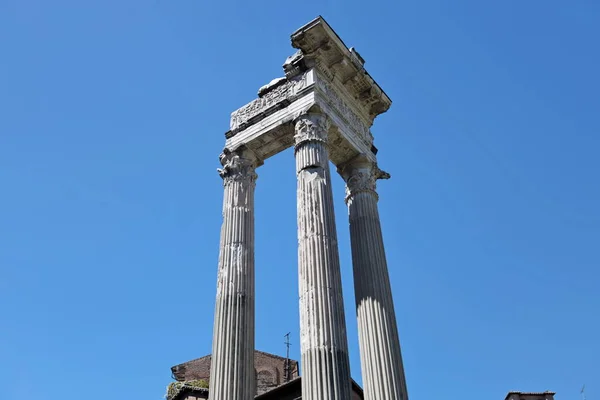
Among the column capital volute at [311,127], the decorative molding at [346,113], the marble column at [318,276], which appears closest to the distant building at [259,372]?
the decorative molding at [346,113]

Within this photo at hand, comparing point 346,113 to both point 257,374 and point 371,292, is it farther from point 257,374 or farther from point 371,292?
point 257,374

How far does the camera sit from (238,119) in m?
20.5

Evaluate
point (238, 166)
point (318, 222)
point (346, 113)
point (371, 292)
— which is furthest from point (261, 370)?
point (318, 222)

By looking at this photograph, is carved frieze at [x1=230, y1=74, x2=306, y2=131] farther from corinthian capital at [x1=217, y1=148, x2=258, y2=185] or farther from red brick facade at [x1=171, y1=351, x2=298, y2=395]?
red brick facade at [x1=171, y1=351, x2=298, y2=395]

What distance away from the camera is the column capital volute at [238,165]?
63.5ft

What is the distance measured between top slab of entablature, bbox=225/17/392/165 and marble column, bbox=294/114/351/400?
85 centimetres

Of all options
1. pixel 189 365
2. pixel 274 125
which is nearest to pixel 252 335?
pixel 274 125

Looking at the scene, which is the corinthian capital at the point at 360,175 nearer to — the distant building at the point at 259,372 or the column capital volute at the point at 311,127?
the column capital volute at the point at 311,127

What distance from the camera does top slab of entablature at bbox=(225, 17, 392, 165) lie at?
18.9 metres

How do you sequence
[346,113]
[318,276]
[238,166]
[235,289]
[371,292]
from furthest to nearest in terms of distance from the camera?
[346,113] < [238,166] < [371,292] < [235,289] < [318,276]

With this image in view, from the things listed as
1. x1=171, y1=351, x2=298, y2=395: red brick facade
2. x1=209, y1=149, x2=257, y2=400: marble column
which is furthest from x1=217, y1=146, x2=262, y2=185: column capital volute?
x1=171, y1=351, x2=298, y2=395: red brick facade

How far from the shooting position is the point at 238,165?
19438 millimetres

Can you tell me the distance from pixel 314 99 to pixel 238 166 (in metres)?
3.20

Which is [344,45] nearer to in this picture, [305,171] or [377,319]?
[305,171]
